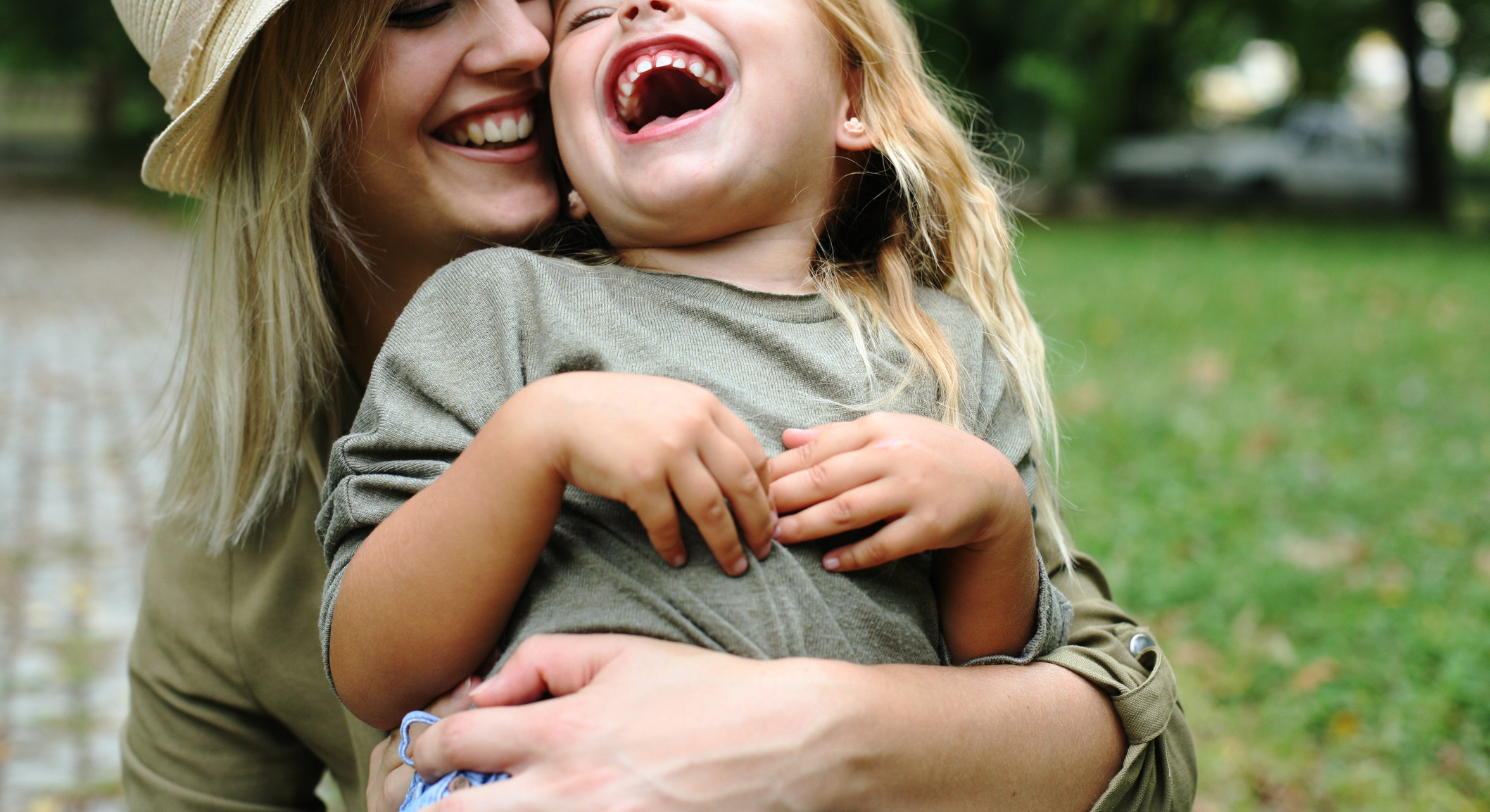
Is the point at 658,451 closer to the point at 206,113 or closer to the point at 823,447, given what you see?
the point at 823,447

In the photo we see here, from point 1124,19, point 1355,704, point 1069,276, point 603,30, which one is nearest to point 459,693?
point 603,30

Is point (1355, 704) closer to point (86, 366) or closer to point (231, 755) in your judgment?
point (231, 755)

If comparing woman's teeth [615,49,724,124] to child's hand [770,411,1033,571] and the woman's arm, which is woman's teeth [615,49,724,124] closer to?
child's hand [770,411,1033,571]

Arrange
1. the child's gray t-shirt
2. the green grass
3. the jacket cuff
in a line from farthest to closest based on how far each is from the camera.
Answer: the green grass → the jacket cuff → the child's gray t-shirt

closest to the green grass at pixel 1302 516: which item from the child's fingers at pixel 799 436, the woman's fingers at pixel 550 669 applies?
the child's fingers at pixel 799 436

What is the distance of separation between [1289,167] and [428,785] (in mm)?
24028

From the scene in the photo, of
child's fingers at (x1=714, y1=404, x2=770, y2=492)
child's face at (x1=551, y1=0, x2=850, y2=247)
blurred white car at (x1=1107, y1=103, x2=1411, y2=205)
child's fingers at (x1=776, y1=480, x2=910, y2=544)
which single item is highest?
child's face at (x1=551, y1=0, x2=850, y2=247)

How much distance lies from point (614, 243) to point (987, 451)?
733 millimetres

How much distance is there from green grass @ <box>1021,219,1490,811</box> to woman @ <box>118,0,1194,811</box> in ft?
5.86

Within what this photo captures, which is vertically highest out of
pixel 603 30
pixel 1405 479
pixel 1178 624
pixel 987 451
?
pixel 603 30

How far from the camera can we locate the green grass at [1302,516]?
144 inches

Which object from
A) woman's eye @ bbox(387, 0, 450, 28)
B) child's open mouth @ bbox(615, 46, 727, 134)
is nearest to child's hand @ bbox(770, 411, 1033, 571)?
child's open mouth @ bbox(615, 46, 727, 134)

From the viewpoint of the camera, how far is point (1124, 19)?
64.2 ft

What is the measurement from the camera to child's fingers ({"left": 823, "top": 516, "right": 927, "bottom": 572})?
143 centimetres
